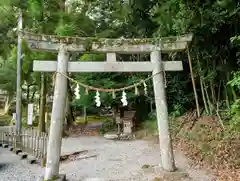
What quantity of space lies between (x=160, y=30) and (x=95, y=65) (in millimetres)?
4226

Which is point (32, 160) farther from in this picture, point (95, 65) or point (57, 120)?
point (95, 65)

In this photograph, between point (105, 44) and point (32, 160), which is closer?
point (105, 44)

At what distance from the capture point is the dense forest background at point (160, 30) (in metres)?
7.01

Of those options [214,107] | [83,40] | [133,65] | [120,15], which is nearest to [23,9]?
[120,15]

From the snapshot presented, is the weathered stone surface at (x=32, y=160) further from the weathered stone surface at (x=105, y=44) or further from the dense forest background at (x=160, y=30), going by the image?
the dense forest background at (x=160, y=30)

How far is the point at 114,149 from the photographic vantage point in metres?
8.77

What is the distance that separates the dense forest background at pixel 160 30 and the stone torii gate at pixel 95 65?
59.7 inches

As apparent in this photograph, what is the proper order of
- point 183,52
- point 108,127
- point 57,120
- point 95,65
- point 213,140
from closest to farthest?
point 57,120, point 95,65, point 213,140, point 183,52, point 108,127

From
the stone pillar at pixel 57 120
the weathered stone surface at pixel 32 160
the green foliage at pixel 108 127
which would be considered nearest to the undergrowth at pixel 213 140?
the stone pillar at pixel 57 120

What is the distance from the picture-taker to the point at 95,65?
17.0 ft

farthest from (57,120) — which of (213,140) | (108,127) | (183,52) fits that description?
(108,127)

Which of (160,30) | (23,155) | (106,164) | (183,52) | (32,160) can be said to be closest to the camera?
(106,164)

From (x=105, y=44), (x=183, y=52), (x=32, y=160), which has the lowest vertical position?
(x=32, y=160)

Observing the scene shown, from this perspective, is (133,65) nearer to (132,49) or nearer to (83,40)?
(132,49)
